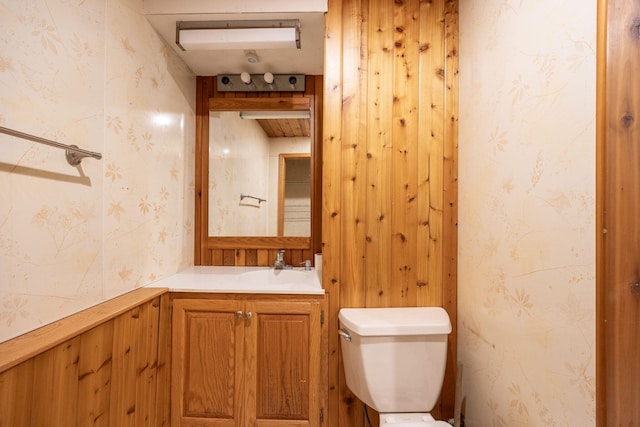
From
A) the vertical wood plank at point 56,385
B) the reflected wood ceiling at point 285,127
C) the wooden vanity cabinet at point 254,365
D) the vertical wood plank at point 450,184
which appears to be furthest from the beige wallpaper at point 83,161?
the vertical wood plank at point 450,184

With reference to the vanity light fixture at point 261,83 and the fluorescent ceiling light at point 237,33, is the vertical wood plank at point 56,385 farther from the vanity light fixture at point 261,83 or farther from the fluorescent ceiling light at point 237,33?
the vanity light fixture at point 261,83

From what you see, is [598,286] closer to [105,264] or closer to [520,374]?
[520,374]

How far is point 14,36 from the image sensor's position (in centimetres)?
72

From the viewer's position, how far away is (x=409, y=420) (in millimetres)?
1057

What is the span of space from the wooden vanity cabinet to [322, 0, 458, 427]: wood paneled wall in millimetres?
279

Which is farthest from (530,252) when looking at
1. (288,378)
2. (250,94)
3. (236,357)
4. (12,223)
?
(250,94)

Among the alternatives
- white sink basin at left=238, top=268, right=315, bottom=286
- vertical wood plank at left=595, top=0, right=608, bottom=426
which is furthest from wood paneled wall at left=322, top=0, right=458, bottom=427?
vertical wood plank at left=595, top=0, right=608, bottom=426

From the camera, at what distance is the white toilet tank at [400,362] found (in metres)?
1.08

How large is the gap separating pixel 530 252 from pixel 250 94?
1.75 m

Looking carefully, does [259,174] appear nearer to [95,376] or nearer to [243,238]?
[243,238]

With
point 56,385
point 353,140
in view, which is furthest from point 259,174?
point 56,385

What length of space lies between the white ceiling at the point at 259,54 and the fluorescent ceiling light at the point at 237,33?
0.02m

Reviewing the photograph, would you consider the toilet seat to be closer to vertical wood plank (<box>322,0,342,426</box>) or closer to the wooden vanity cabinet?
the wooden vanity cabinet

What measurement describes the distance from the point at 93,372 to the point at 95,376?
0.02m
